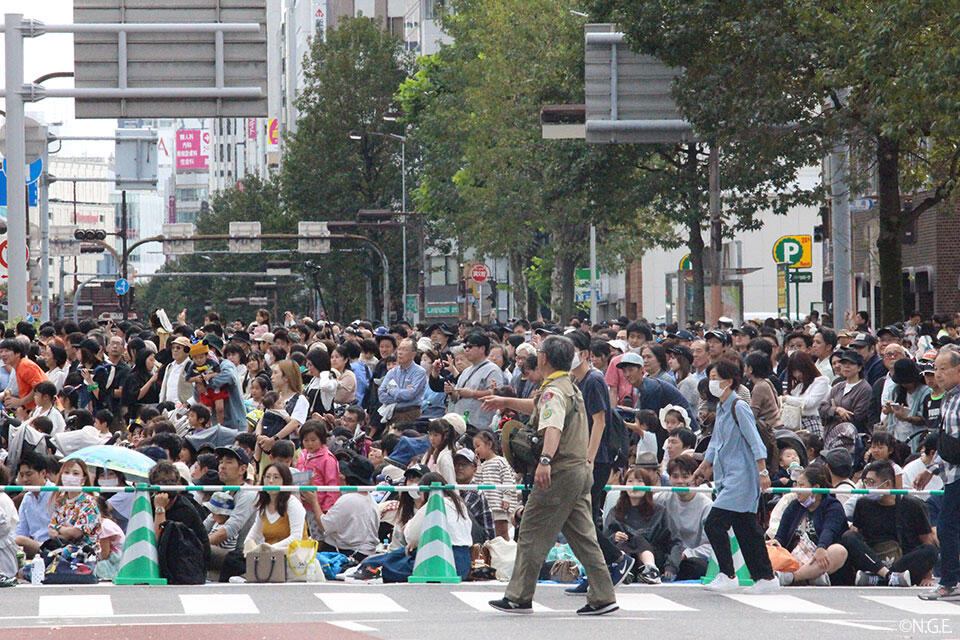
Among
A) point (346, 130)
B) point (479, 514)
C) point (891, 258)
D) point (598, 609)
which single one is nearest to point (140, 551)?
point (479, 514)

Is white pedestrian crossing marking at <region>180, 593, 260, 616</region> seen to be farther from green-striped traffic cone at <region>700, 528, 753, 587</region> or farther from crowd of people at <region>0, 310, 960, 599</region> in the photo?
green-striped traffic cone at <region>700, 528, 753, 587</region>

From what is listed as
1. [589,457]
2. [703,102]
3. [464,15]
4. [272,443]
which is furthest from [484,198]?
[589,457]

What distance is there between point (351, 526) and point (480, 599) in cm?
252

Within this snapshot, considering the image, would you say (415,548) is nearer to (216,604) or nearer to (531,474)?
(531,474)

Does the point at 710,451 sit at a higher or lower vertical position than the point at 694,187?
lower

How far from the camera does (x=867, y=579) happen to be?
13.3 metres

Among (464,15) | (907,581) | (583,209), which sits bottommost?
(907,581)

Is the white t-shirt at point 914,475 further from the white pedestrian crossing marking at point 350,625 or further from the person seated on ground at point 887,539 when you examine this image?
the white pedestrian crossing marking at point 350,625

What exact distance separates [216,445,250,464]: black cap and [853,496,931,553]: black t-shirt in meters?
4.96

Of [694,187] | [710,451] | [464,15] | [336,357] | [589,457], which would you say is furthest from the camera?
[464,15]

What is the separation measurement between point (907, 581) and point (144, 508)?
5.76 m

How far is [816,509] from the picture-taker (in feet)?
43.7

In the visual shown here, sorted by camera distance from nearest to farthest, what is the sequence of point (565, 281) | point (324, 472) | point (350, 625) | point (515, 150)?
point (350, 625)
point (324, 472)
point (515, 150)
point (565, 281)

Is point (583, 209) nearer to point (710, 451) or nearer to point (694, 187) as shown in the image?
point (694, 187)
